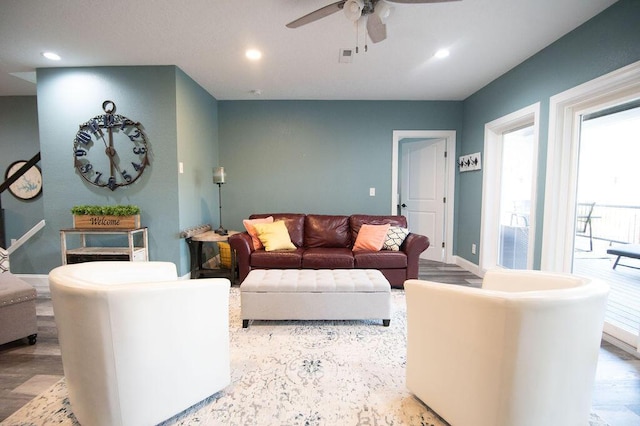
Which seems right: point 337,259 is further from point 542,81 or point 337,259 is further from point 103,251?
point 542,81

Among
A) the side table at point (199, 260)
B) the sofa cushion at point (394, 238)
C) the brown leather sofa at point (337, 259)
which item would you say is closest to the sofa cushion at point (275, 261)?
the brown leather sofa at point (337, 259)

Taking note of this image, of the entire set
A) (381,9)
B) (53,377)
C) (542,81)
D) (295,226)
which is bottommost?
(53,377)

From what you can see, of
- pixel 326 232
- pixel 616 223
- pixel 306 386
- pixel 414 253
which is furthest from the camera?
pixel 616 223

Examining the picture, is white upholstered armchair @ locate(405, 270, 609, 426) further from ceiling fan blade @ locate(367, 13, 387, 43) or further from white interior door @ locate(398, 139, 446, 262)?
white interior door @ locate(398, 139, 446, 262)

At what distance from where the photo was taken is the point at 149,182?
10.8ft

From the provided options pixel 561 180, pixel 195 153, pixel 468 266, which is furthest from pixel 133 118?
pixel 468 266

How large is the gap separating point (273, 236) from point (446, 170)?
303cm

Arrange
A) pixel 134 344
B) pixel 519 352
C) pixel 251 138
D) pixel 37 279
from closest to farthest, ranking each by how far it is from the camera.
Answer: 1. pixel 519 352
2. pixel 134 344
3. pixel 37 279
4. pixel 251 138

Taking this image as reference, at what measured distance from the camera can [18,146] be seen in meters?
4.25

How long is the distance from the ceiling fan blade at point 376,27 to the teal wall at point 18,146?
198 inches

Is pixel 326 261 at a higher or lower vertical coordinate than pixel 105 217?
lower

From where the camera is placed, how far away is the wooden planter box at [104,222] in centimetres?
308

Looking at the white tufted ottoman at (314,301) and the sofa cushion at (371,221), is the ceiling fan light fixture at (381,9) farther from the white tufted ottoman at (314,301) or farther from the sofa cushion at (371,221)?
the sofa cushion at (371,221)

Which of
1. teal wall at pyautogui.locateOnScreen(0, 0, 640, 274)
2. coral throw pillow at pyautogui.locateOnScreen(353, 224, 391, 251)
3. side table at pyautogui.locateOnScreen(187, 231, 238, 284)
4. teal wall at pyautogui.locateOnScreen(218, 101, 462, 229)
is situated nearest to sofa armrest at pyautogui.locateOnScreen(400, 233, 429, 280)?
coral throw pillow at pyautogui.locateOnScreen(353, 224, 391, 251)
